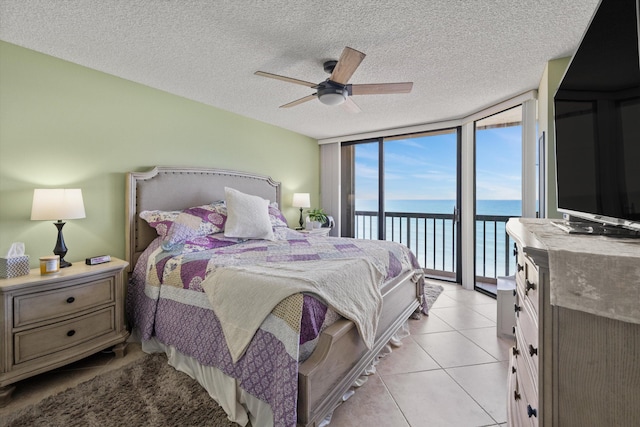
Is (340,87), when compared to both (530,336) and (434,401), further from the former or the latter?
(434,401)

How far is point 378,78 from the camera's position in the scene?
2484 mm

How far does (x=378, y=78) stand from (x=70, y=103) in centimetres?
264

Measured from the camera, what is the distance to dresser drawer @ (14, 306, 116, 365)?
1.67 meters

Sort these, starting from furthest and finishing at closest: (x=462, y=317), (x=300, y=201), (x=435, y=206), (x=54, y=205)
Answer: (x=435, y=206) → (x=300, y=201) → (x=462, y=317) → (x=54, y=205)

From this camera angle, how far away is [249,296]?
56.8 inches

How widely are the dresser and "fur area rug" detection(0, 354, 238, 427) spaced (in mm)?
1493

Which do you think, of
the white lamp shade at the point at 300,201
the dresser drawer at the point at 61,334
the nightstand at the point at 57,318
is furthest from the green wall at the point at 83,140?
the white lamp shade at the point at 300,201

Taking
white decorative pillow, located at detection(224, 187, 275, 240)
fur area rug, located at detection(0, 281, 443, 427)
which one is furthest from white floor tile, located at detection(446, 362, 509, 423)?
white decorative pillow, located at detection(224, 187, 275, 240)

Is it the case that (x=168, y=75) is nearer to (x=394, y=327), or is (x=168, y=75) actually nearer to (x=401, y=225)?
(x=394, y=327)

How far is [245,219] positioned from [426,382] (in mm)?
2028

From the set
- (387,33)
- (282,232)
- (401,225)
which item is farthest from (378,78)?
(401,225)

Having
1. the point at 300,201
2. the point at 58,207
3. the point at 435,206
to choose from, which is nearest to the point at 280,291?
the point at 58,207

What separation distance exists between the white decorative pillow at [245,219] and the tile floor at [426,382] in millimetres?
1255

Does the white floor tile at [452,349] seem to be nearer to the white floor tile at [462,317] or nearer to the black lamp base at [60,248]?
the white floor tile at [462,317]
